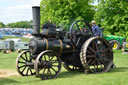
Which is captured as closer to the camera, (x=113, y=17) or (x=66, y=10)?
(x=113, y=17)

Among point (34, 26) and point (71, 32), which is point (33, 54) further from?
point (71, 32)

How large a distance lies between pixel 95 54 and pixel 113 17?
49.9ft

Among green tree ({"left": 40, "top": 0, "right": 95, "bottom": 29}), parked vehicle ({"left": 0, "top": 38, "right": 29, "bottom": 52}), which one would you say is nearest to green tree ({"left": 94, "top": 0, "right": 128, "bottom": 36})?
green tree ({"left": 40, "top": 0, "right": 95, "bottom": 29})

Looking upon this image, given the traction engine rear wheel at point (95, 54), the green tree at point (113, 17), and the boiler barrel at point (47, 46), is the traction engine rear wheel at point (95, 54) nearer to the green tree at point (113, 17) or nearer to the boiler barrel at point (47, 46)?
the boiler barrel at point (47, 46)

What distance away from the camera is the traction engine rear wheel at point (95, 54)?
7812 mm

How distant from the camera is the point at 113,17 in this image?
22594 mm

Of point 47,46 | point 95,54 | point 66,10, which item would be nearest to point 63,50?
point 47,46

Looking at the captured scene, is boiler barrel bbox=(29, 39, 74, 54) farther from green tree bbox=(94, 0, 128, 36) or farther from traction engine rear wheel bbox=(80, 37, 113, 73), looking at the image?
green tree bbox=(94, 0, 128, 36)

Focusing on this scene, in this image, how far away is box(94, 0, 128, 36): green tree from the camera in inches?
866

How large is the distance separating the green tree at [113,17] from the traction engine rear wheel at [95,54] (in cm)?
1343

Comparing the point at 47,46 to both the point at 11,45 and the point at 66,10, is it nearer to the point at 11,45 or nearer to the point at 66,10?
the point at 11,45

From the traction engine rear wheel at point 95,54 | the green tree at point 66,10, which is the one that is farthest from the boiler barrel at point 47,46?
the green tree at point 66,10

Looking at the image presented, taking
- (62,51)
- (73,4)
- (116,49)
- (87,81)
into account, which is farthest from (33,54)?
(73,4)

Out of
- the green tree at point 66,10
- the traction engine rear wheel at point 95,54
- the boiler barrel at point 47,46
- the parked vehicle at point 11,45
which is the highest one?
the green tree at point 66,10
